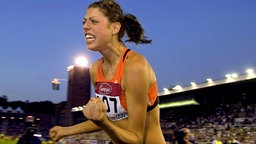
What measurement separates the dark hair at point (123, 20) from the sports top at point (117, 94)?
0.21 m

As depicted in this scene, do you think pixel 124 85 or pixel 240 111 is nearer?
pixel 124 85

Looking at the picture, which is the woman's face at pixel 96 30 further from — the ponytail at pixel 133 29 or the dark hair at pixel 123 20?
the ponytail at pixel 133 29

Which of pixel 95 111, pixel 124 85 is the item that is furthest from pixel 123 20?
pixel 95 111

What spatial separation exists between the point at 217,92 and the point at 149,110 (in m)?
32.8

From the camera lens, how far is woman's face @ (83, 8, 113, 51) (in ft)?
9.15

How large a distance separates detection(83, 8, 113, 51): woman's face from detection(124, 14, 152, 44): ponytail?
29cm

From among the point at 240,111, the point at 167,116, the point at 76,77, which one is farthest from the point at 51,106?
the point at 240,111

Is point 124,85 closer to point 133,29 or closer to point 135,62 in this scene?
point 135,62

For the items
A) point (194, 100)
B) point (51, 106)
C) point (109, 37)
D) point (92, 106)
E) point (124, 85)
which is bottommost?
point (92, 106)

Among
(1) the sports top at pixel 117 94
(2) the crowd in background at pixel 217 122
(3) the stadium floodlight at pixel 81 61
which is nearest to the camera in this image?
(1) the sports top at pixel 117 94

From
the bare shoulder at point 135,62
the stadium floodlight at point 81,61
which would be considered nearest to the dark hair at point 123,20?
the bare shoulder at point 135,62

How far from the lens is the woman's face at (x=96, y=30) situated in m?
2.79

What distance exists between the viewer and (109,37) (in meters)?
2.86

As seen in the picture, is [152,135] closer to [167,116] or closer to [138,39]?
[138,39]
